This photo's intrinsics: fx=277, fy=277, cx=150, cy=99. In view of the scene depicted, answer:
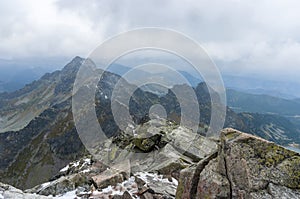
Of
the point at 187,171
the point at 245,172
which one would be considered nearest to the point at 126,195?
the point at 187,171

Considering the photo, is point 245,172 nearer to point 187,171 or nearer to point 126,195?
point 187,171

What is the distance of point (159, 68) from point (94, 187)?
1341 cm

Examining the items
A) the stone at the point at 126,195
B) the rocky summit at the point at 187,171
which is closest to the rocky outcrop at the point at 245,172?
the rocky summit at the point at 187,171

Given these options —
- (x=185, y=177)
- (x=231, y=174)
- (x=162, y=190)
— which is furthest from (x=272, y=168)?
(x=162, y=190)

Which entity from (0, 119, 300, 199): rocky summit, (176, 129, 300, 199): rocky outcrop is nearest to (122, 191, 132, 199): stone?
(0, 119, 300, 199): rocky summit

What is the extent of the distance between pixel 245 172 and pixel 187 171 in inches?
143

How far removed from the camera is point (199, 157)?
32.2 metres

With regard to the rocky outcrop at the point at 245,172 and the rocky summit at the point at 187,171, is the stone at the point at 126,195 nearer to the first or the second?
the rocky summit at the point at 187,171

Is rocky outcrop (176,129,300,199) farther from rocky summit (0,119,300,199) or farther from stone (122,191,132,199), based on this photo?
stone (122,191,132,199)

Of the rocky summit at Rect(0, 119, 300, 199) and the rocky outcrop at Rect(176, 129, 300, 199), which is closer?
the rocky outcrop at Rect(176, 129, 300, 199)

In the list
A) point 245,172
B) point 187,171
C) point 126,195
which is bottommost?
point 126,195

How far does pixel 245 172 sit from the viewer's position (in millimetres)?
14008

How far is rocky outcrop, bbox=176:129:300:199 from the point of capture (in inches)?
524

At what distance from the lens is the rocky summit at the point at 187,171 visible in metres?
13.6
